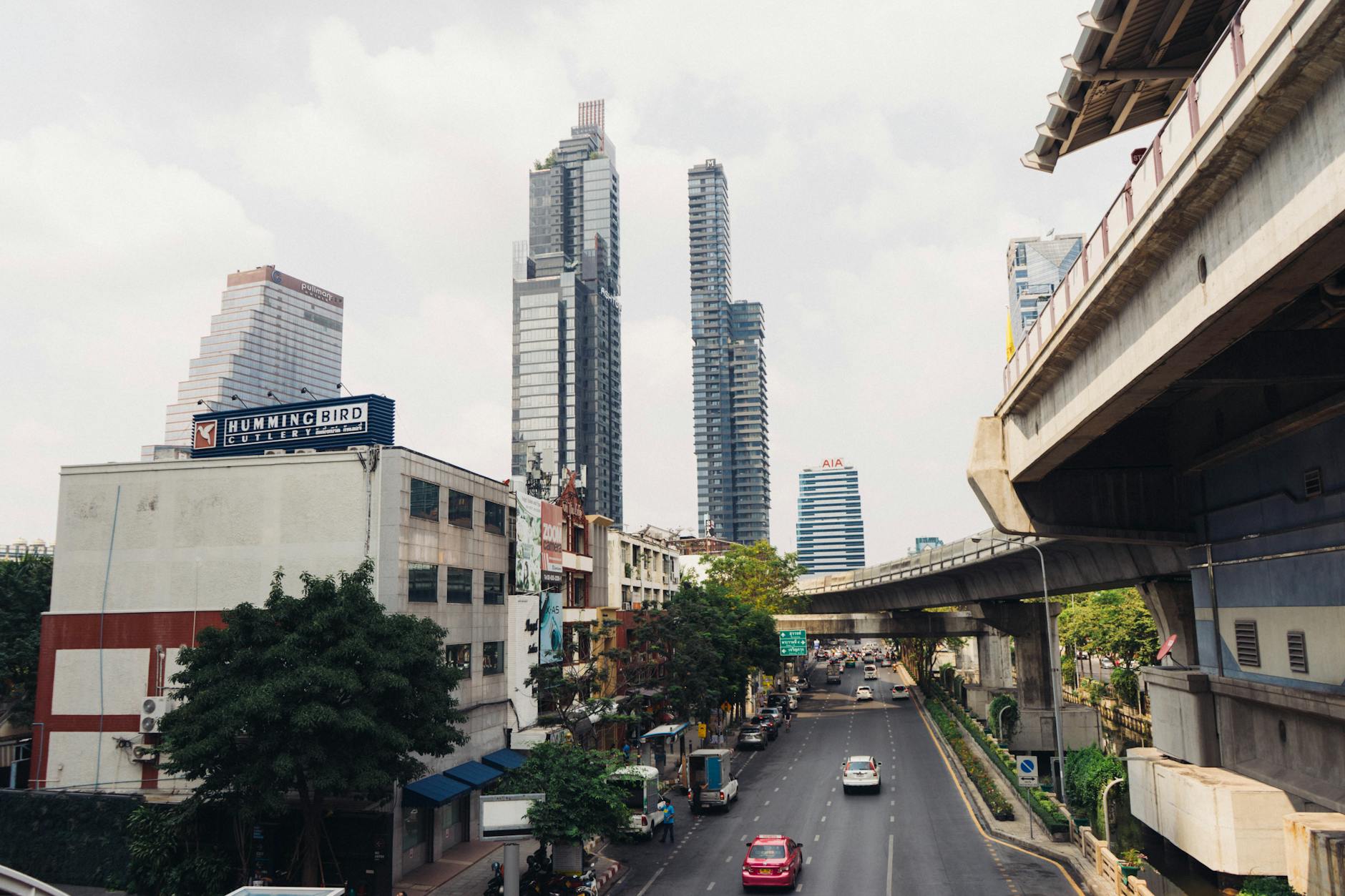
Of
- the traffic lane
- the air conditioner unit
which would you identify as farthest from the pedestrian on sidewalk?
the air conditioner unit

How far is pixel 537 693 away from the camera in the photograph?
4194 cm

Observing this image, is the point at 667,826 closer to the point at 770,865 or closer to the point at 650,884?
the point at 650,884

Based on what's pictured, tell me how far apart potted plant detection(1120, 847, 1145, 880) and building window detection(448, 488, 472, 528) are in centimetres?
2499

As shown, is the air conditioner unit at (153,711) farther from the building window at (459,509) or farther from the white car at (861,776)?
the white car at (861,776)

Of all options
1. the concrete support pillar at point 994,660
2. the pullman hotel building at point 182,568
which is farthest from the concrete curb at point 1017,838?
the concrete support pillar at point 994,660

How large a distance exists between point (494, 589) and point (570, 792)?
509 inches

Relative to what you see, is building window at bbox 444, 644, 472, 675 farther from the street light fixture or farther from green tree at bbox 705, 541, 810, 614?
green tree at bbox 705, 541, 810, 614

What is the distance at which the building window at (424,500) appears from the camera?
117ft

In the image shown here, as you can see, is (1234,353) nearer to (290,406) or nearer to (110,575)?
(290,406)

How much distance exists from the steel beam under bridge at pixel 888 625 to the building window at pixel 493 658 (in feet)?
177

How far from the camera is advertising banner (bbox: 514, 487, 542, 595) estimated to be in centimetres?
4447

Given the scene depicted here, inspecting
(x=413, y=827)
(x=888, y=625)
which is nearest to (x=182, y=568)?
(x=413, y=827)

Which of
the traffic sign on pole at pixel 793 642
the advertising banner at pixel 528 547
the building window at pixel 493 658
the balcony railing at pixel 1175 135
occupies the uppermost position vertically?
the balcony railing at pixel 1175 135

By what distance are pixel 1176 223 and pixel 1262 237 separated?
9.12 feet
